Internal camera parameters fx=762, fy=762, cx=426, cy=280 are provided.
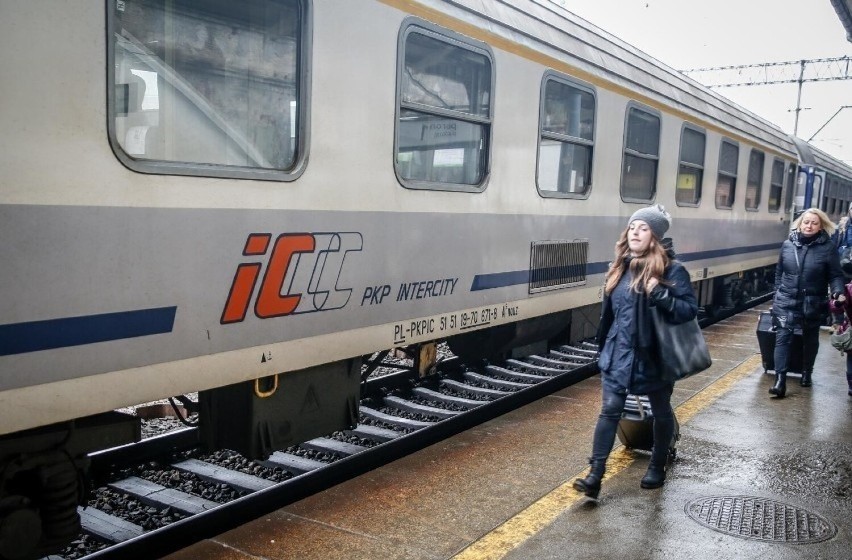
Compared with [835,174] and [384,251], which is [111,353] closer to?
[384,251]

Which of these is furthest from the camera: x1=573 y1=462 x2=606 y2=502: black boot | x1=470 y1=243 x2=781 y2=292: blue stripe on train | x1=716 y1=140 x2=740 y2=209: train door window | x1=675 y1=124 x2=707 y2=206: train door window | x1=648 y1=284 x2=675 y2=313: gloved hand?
x1=716 y1=140 x2=740 y2=209: train door window

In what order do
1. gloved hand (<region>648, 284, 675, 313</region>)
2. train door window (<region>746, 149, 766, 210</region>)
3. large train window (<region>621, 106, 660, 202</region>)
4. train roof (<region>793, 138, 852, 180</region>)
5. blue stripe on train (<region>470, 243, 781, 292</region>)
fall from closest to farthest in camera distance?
1. gloved hand (<region>648, 284, 675, 313</region>)
2. blue stripe on train (<region>470, 243, 781, 292</region>)
3. large train window (<region>621, 106, 660, 202</region>)
4. train door window (<region>746, 149, 766, 210</region>)
5. train roof (<region>793, 138, 852, 180</region>)

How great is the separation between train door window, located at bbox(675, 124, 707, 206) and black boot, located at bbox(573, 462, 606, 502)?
17.4ft

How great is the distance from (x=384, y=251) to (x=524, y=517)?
5.37 ft

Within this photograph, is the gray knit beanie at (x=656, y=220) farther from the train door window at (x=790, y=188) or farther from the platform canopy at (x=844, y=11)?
the train door window at (x=790, y=188)

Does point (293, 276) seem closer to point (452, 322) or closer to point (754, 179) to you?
point (452, 322)

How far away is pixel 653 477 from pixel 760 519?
596 millimetres

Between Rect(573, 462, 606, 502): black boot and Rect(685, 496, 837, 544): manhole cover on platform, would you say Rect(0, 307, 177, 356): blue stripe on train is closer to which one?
Rect(573, 462, 606, 502): black boot

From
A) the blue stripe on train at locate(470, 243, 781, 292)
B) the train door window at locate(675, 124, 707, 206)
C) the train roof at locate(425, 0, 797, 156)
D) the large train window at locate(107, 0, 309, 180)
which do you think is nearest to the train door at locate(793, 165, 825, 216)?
the blue stripe on train at locate(470, 243, 781, 292)

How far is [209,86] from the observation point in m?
3.45

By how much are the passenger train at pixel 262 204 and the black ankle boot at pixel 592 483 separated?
1.32 m

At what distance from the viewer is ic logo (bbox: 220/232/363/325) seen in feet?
11.5

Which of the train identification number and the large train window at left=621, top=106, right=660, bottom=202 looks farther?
the large train window at left=621, top=106, right=660, bottom=202

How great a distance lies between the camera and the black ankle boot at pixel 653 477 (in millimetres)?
4324
